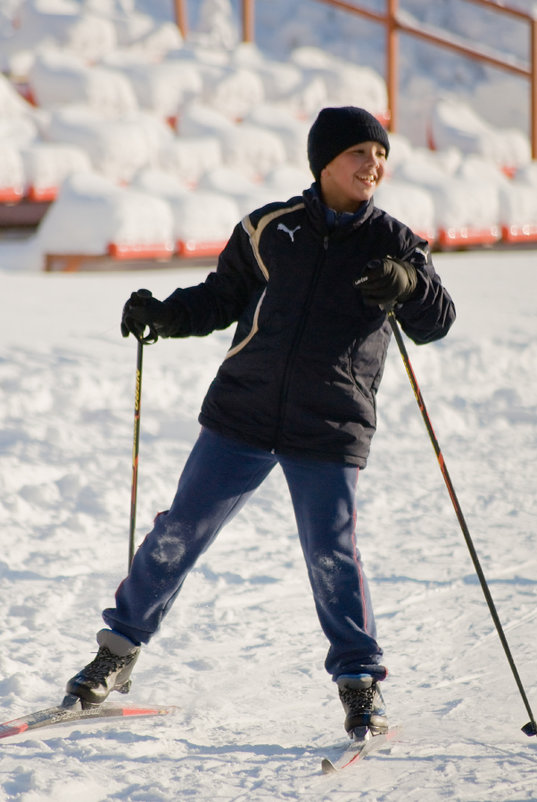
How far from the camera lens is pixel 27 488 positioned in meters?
4.20

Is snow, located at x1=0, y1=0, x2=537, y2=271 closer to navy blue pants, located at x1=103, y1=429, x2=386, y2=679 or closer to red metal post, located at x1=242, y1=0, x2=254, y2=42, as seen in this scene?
red metal post, located at x1=242, y1=0, x2=254, y2=42

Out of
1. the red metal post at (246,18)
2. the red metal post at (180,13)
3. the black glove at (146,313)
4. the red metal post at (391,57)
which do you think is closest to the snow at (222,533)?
the black glove at (146,313)

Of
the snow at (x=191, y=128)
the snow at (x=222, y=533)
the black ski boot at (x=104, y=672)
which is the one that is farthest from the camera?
the snow at (x=191, y=128)

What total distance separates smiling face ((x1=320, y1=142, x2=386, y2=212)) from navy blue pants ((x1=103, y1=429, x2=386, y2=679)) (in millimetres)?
644

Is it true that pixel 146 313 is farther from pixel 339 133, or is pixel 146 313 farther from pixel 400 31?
pixel 400 31

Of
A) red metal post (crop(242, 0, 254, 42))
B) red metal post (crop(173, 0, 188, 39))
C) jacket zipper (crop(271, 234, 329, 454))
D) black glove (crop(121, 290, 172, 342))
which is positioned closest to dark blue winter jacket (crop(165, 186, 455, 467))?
jacket zipper (crop(271, 234, 329, 454))

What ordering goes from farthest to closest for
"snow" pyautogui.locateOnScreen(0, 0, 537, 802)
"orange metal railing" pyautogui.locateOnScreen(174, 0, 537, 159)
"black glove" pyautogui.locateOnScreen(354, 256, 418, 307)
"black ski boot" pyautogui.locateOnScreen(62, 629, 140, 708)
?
"orange metal railing" pyautogui.locateOnScreen(174, 0, 537, 159)
"black ski boot" pyautogui.locateOnScreen(62, 629, 140, 708)
"snow" pyautogui.locateOnScreen(0, 0, 537, 802)
"black glove" pyautogui.locateOnScreen(354, 256, 418, 307)

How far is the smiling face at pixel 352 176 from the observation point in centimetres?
245

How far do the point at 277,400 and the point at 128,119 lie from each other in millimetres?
8206

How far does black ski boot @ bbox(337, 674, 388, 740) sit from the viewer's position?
2457mm

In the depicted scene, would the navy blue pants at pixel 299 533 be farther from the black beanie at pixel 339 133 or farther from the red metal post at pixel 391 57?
the red metal post at pixel 391 57

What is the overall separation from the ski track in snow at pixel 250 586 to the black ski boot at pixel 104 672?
79 millimetres

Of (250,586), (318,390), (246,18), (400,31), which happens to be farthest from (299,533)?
A: (246,18)

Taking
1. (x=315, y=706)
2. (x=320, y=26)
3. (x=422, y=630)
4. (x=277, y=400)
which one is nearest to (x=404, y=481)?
(x=422, y=630)
